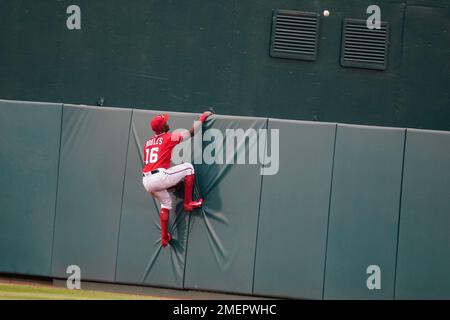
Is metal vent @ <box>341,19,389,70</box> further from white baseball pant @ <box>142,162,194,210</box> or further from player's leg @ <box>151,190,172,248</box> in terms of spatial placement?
player's leg @ <box>151,190,172,248</box>

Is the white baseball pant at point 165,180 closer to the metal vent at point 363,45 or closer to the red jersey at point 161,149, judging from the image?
the red jersey at point 161,149

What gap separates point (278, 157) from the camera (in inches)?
409

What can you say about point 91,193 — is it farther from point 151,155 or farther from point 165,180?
point 165,180

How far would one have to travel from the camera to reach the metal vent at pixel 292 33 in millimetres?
12828

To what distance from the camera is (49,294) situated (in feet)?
33.0

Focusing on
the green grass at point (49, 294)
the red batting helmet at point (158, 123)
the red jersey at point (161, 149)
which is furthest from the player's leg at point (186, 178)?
the green grass at point (49, 294)

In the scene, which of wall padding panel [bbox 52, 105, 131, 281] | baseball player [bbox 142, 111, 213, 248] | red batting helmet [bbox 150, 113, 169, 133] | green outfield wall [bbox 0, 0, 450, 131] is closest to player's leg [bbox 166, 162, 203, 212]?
baseball player [bbox 142, 111, 213, 248]

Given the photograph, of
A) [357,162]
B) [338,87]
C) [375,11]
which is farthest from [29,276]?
[375,11]

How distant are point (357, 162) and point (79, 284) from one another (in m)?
3.99

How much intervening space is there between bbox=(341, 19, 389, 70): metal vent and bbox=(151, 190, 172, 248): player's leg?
13.3 feet

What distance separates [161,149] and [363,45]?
427 cm

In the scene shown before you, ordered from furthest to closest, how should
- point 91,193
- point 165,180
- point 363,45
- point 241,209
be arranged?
1. point 363,45
2. point 91,193
3. point 241,209
4. point 165,180

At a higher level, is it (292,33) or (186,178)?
(292,33)

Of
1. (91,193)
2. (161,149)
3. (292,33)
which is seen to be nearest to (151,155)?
(161,149)
